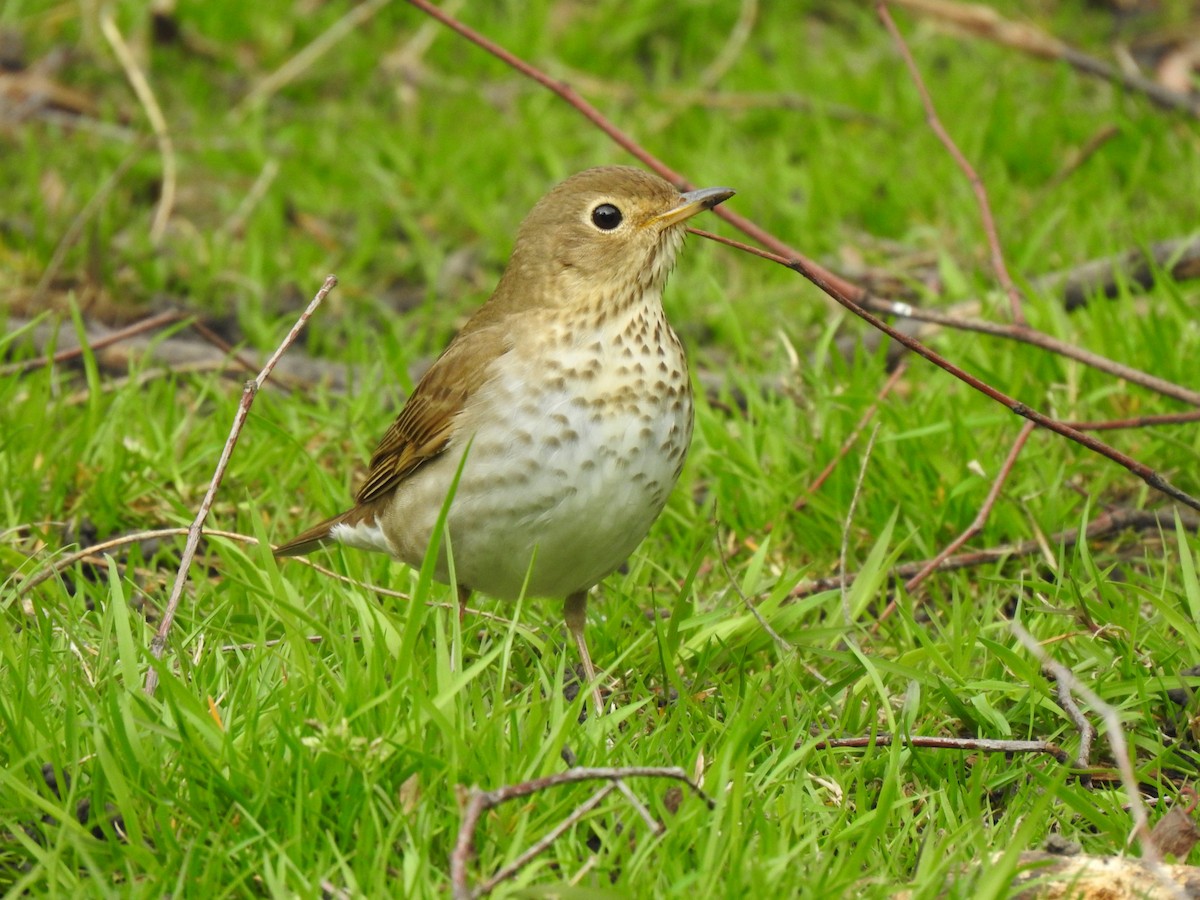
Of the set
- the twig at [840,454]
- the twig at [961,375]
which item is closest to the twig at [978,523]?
the twig at [840,454]

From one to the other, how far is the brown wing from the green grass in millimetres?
276

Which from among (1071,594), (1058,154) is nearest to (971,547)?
(1071,594)

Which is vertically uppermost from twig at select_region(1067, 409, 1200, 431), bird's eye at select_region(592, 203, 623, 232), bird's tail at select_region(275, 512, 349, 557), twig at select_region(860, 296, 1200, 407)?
bird's eye at select_region(592, 203, 623, 232)

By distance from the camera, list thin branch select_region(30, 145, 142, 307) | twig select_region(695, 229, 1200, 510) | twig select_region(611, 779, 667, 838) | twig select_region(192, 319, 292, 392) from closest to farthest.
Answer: twig select_region(611, 779, 667, 838) → twig select_region(695, 229, 1200, 510) → twig select_region(192, 319, 292, 392) → thin branch select_region(30, 145, 142, 307)

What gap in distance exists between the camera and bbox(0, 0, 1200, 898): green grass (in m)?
2.98

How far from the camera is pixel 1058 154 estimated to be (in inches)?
291

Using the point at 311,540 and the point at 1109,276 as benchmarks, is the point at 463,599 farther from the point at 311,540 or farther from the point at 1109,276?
the point at 1109,276

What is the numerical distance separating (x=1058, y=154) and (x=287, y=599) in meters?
4.98

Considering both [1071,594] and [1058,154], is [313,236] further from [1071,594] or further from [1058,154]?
[1071,594]

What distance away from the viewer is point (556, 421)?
3662mm

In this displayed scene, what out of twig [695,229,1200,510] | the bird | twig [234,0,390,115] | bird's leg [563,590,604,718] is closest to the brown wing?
the bird

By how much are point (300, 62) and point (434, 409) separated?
471cm

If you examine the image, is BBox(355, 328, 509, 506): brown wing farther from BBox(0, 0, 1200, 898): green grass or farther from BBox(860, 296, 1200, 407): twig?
BBox(860, 296, 1200, 407): twig

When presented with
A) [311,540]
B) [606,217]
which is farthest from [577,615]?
[606,217]
